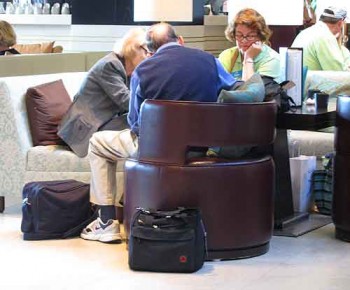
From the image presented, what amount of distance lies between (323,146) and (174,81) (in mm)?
1840

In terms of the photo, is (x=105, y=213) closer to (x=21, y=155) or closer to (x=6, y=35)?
(x=21, y=155)

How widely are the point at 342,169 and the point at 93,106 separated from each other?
5.21ft

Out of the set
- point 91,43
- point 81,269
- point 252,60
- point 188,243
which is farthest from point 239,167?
point 91,43

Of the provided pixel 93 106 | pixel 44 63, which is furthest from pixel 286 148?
pixel 44 63

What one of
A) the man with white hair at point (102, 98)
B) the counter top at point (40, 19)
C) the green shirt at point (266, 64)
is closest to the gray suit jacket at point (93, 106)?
the man with white hair at point (102, 98)

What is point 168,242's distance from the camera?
4.13 m

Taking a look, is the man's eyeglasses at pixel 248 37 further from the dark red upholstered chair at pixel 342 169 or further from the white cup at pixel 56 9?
the white cup at pixel 56 9

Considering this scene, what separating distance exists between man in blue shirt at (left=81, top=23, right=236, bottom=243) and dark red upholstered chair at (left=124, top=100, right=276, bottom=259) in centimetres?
18

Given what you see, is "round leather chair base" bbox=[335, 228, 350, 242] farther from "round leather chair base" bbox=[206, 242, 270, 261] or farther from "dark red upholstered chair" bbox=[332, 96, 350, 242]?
"round leather chair base" bbox=[206, 242, 270, 261]

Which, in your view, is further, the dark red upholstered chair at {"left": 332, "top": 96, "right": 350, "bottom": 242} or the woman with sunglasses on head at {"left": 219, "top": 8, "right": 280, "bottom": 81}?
the woman with sunglasses on head at {"left": 219, "top": 8, "right": 280, "bottom": 81}

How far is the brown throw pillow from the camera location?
5.48 meters

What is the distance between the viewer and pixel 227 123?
4.30 m

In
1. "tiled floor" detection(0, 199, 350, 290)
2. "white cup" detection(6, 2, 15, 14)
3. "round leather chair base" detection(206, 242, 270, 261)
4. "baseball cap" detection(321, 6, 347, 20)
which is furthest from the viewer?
"white cup" detection(6, 2, 15, 14)

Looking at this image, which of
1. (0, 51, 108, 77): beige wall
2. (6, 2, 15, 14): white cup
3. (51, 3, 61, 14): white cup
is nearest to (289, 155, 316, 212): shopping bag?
(0, 51, 108, 77): beige wall
